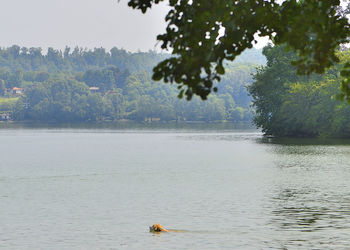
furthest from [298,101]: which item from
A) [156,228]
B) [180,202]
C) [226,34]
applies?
[226,34]

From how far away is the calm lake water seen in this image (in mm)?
29312

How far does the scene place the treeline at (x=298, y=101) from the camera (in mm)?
107188

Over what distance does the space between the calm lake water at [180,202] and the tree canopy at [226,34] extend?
15.4m

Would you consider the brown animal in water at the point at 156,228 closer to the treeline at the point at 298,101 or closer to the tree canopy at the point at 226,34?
the tree canopy at the point at 226,34

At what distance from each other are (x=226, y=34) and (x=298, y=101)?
98762 mm

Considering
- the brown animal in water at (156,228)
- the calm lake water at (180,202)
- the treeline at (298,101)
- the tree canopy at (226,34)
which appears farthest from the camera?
the treeline at (298,101)

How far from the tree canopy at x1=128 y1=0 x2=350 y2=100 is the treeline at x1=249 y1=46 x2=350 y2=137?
297 ft

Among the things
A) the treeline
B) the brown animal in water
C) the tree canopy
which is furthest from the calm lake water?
the treeline

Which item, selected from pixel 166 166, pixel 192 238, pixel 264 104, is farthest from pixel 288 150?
pixel 192 238

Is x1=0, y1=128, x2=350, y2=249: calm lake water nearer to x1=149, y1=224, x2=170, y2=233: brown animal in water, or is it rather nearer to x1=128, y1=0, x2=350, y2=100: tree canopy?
x1=149, y1=224, x2=170, y2=233: brown animal in water

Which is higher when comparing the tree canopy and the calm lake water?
the tree canopy

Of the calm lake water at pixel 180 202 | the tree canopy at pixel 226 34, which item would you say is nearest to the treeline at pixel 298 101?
the calm lake water at pixel 180 202

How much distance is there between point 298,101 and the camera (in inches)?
4333

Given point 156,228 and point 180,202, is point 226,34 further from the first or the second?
point 180,202
